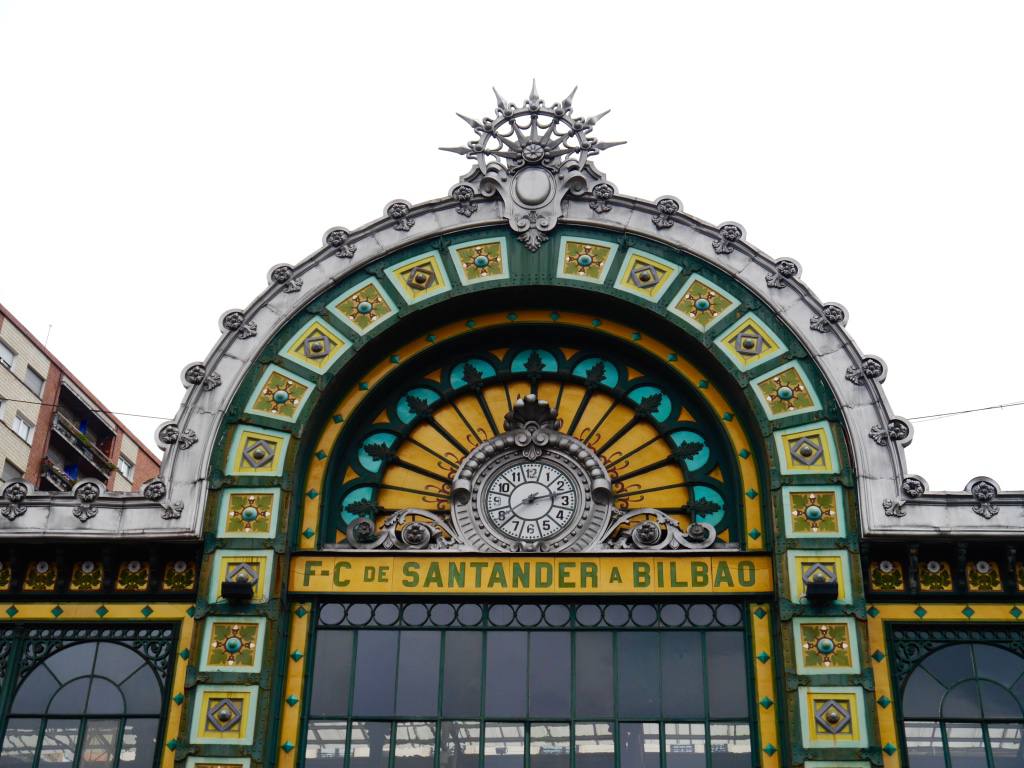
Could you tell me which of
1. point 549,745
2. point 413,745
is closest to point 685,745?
point 549,745

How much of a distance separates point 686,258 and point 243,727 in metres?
11.6

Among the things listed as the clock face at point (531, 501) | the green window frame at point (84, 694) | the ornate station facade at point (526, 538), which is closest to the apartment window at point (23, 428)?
the ornate station facade at point (526, 538)

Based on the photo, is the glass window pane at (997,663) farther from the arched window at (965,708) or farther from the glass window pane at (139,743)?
the glass window pane at (139,743)

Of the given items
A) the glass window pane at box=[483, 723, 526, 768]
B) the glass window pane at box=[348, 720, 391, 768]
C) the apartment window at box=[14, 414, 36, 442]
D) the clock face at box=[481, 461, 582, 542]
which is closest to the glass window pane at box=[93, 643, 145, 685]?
the glass window pane at box=[348, 720, 391, 768]

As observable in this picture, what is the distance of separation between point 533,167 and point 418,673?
33.1 feet

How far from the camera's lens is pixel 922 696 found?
21.4m

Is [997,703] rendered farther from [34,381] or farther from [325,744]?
[34,381]

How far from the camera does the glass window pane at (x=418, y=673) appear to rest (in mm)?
21766

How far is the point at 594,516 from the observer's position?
23.4 meters

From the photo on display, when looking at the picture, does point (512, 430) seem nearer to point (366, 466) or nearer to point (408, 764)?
point (366, 466)

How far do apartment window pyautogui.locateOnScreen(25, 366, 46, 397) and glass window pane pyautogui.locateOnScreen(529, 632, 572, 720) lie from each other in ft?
121

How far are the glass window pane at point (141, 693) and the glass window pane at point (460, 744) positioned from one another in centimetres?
483

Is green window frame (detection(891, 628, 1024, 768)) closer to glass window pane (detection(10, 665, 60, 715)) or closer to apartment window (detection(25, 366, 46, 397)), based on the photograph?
glass window pane (detection(10, 665, 60, 715))

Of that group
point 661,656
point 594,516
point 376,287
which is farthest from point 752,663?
point 376,287
